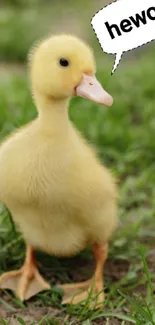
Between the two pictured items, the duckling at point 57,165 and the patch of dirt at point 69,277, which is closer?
the duckling at point 57,165

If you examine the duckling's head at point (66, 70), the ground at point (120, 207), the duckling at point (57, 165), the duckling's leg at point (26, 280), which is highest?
the duckling's head at point (66, 70)

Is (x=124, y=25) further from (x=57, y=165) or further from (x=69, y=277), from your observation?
(x=69, y=277)

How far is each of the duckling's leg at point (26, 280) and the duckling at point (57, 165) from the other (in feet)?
0.43

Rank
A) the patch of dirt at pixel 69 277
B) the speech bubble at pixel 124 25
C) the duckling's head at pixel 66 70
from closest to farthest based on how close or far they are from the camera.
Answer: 1. the duckling's head at pixel 66 70
2. the patch of dirt at pixel 69 277
3. the speech bubble at pixel 124 25

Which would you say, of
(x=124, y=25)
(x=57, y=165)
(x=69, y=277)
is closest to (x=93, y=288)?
(x=69, y=277)

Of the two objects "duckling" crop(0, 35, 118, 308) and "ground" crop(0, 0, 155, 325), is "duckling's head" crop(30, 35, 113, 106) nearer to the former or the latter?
"duckling" crop(0, 35, 118, 308)

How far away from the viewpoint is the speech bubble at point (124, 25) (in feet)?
7.09

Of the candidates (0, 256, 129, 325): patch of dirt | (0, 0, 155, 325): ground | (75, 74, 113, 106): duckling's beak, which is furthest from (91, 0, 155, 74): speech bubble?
(0, 256, 129, 325): patch of dirt

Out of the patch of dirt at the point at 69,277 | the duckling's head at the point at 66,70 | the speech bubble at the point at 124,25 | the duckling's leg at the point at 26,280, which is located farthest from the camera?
the speech bubble at the point at 124,25

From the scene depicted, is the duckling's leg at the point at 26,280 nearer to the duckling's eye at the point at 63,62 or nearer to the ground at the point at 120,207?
the ground at the point at 120,207

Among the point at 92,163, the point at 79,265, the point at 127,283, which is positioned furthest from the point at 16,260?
the point at 92,163


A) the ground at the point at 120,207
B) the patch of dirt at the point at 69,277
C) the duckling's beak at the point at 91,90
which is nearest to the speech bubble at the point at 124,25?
the duckling's beak at the point at 91,90

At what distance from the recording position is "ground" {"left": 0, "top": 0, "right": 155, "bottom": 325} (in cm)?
195

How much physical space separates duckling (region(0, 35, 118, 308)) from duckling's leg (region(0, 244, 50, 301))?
0.13 metres
